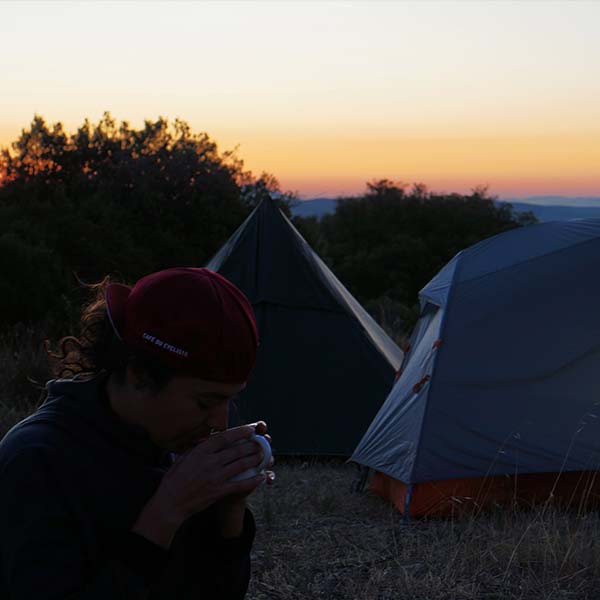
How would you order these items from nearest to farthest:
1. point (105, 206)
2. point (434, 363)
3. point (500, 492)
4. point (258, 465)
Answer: point (258, 465) < point (500, 492) < point (434, 363) < point (105, 206)

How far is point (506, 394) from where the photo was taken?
6012 mm

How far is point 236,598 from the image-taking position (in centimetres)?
Answer: 223

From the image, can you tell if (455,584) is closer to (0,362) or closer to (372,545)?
(372,545)

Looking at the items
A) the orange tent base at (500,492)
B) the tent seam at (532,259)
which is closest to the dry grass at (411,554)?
the orange tent base at (500,492)

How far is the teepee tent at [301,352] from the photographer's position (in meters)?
8.13

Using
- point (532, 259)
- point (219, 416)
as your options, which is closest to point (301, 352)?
point (532, 259)

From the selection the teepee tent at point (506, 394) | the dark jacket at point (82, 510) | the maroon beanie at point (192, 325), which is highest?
the maroon beanie at point (192, 325)

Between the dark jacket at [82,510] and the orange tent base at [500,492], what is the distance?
12.8 ft

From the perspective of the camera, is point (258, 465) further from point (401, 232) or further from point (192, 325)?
point (401, 232)

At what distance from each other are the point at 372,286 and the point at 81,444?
78.7 feet

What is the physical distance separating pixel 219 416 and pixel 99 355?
325 mm

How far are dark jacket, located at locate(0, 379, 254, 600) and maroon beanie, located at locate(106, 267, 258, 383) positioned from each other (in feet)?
0.61

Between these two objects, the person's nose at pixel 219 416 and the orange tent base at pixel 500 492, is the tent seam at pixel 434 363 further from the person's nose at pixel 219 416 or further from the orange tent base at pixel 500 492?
the person's nose at pixel 219 416

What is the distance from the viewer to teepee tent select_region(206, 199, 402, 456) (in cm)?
813
